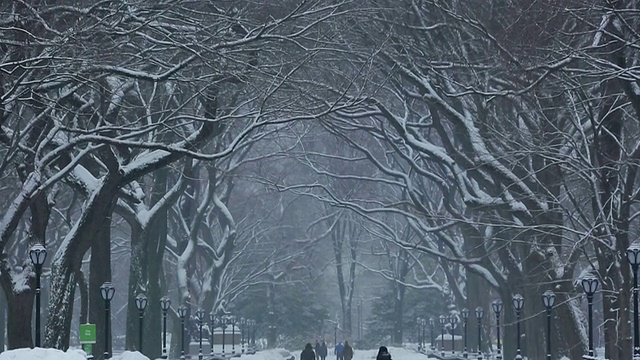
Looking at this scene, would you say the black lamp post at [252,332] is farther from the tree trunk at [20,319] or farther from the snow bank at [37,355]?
the snow bank at [37,355]

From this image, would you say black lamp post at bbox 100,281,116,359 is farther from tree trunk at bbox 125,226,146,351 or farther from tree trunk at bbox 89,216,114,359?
tree trunk at bbox 125,226,146,351

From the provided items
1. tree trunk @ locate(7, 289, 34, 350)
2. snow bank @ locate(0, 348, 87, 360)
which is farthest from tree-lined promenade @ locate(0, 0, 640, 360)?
snow bank @ locate(0, 348, 87, 360)

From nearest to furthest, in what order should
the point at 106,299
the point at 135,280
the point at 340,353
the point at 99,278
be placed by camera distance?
the point at 106,299, the point at 99,278, the point at 135,280, the point at 340,353

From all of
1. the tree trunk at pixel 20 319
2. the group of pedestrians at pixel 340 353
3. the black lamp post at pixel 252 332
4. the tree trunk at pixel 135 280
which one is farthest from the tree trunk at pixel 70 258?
the black lamp post at pixel 252 332

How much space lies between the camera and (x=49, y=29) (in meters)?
22.6

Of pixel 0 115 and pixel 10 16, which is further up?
pixel 10 16

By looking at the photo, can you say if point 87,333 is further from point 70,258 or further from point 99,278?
point 99,278

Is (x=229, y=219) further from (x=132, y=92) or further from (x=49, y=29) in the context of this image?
(x=49, y=29)

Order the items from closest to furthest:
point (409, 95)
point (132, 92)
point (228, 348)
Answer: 1. point (132, 92)
2. point (409, 95)
3. point (228, 348)

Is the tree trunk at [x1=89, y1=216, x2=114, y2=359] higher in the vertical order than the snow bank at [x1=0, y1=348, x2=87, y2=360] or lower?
higher

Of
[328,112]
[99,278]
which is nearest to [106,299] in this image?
[99,278]

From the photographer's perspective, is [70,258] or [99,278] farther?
[99,278]

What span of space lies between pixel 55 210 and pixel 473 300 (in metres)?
17.5

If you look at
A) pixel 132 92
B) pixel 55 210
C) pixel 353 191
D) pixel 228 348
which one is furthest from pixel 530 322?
pixel 228 348
